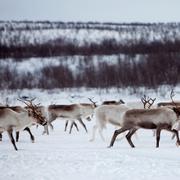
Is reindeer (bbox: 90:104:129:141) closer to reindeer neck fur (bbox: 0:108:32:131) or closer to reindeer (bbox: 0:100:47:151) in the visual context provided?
reindeer (bbox: 0:100:47:151)

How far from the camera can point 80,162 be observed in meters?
8.15

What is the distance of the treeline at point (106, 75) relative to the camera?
182 feet

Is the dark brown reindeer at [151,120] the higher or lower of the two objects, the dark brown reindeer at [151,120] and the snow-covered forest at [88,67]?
the lower

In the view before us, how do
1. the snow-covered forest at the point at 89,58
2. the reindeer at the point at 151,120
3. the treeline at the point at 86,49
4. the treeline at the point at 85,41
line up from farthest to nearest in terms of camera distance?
1. the treeline at the point at 85,41
2. the treeline at the point at 86,49
3. the snow-covered forest at the point at 89,58
4. the reindeer at the point at 151,120

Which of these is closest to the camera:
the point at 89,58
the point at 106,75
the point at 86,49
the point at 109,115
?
the point at 109,115

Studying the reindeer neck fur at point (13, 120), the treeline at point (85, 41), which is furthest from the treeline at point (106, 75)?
the reindeer neck fur at point (13, 120)

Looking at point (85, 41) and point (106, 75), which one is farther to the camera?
point (85, 41)

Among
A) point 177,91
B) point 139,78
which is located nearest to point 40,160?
point 177,91

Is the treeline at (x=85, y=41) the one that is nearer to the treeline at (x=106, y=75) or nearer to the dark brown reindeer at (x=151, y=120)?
the treeline at (x=106, y=75)

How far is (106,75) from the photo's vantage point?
191ft

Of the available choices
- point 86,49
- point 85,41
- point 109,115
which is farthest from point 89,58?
point 109,115

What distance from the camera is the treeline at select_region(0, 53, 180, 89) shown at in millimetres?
55500

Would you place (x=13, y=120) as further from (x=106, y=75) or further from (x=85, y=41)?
(x=85, y=41)

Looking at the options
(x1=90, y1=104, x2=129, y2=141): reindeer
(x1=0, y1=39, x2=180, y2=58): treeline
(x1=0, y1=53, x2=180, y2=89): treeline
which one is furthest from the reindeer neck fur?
(x1=0, y1=39, x2=180, y2=58): treeline
